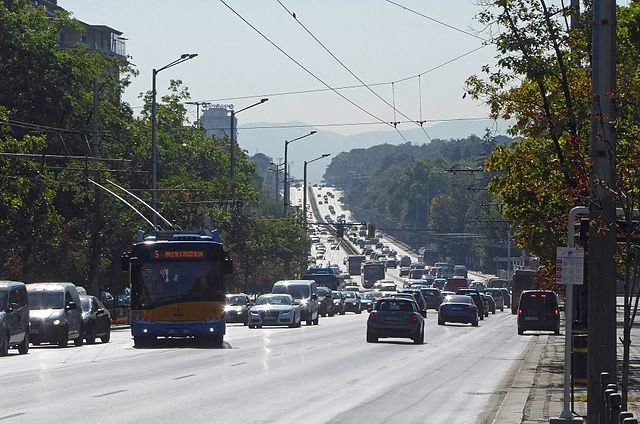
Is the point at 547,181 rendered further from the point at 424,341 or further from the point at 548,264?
the point at 424,341

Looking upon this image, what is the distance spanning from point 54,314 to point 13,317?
5.51 meters

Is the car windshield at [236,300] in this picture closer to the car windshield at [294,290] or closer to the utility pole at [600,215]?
the car windshield at [294,290]

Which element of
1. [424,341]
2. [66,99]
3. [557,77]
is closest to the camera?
[557,77]

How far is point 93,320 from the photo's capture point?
142ft

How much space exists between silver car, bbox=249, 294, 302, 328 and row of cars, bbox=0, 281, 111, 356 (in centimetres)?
1437

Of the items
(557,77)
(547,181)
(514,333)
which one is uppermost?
(557,77)

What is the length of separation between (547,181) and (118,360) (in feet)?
39.9

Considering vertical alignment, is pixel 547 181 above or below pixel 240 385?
above

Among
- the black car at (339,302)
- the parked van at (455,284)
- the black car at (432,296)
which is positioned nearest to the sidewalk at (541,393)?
the black car at (339,302)

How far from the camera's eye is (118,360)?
33.2 meters

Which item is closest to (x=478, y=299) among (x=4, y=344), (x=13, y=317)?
(x=13, y=317)

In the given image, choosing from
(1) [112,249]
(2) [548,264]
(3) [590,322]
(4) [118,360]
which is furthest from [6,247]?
(3) [590,322]

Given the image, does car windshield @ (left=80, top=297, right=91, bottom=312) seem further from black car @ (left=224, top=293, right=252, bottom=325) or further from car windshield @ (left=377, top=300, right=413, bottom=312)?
black car @ (left=224, top=293, right=252, bottom=325)

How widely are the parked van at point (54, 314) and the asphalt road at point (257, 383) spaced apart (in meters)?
0.50
